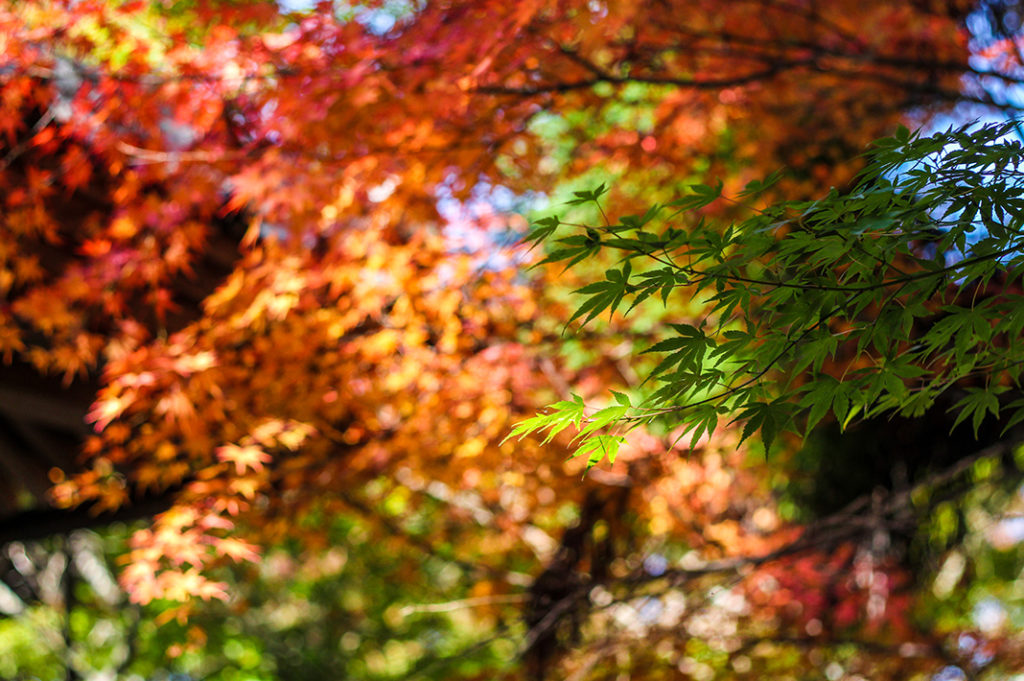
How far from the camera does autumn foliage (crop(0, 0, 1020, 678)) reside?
10.8ft

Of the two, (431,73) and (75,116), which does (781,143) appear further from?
(75,116)

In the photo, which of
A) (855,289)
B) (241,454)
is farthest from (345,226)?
(855,289)

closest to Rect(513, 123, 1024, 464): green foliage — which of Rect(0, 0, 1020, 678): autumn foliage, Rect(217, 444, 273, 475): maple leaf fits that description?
Rect(0, 0, 1020, 678): autumn foliage

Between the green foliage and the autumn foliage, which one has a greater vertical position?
the green foliage

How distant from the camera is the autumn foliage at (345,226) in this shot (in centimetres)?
331

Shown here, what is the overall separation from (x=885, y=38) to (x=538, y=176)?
196cm

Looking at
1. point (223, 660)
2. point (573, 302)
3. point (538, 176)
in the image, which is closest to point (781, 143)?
point (573, 302)

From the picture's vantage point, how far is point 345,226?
4.01 meters

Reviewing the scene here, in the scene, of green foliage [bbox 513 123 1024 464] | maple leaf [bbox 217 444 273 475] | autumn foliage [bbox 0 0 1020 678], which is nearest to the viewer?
green foliage [bbox 513 123 1024 464]

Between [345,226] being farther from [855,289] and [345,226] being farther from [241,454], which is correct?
[855,289]

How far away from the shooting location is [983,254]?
4.59ft

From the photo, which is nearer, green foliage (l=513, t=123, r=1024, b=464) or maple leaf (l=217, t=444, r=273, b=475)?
green foliage (l=513, t=123, r=1024, b=464)

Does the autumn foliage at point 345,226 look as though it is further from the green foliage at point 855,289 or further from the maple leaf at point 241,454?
the green foliage at point 855,289

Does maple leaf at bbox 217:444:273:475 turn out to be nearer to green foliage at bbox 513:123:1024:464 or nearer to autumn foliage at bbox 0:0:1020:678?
autumn foliage at bbox 0:0:1020:678
